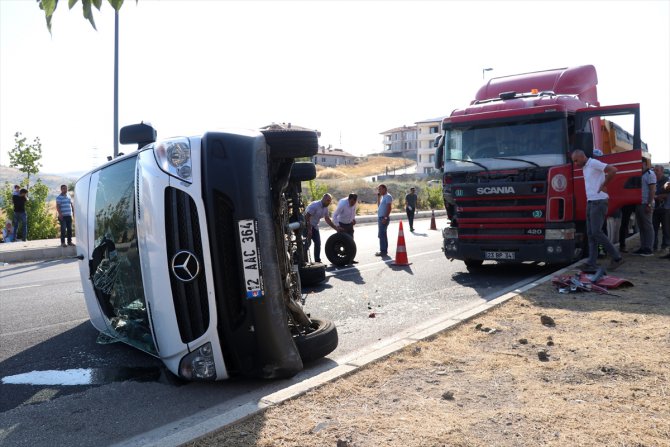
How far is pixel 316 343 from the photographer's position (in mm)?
4703

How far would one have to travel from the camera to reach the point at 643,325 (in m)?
5.70

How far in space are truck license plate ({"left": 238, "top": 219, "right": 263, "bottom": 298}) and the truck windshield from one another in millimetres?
6364

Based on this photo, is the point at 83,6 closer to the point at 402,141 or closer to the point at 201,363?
the point at 201,363

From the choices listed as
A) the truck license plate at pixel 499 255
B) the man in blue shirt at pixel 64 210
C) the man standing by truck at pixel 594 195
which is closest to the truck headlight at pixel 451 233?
the truck license plate at pixel 499 255

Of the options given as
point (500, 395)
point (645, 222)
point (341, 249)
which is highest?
point (645, 222)

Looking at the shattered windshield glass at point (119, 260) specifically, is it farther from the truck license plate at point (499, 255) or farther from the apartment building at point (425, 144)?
the apartment building at point (425, 144)

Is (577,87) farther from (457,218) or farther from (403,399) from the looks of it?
(403,399)

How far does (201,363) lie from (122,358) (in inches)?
64.9

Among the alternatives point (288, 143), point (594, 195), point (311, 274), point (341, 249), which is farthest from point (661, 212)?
point (288, 143)

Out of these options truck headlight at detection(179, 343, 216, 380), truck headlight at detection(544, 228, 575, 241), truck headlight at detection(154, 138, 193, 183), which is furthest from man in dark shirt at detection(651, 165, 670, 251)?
truck headlight at detection(154, 138, 193, 183)

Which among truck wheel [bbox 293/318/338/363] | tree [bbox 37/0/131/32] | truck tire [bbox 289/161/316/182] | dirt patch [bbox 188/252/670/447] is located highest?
tree [bbox 37/0/131/32]

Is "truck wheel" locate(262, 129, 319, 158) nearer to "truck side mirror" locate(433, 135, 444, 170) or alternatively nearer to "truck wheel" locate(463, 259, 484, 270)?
"truck side mirror" locate(433, 135, 444, 170)

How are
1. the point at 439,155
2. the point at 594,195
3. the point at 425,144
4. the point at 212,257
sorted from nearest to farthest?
the point at 212,257 < the point at 594,195 < the point at 439,155 < the point at 425,144

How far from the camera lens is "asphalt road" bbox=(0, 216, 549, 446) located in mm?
3803
